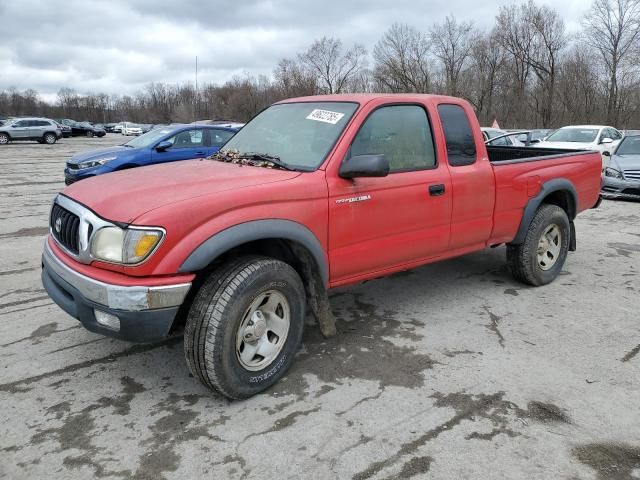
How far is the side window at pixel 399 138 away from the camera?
12.5 feet

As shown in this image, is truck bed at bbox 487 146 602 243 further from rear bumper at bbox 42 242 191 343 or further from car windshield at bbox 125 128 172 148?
car windshield at bbox 125 128 172 148

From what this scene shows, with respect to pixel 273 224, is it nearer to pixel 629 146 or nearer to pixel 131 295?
pixel 131 295

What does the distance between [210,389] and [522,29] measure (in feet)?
191

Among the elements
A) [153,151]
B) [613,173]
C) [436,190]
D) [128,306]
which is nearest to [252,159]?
[436,190]

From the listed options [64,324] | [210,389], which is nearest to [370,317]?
[210,389]

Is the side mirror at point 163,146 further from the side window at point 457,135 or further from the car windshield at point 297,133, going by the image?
the side window at point 457,135

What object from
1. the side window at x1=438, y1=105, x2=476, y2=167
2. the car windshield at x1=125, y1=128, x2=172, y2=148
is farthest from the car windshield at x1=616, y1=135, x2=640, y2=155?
the car windshield at x1=125, y1=128, x2=172, y2=148

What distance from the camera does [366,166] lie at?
3.35 metres

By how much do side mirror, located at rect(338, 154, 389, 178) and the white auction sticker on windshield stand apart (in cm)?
51

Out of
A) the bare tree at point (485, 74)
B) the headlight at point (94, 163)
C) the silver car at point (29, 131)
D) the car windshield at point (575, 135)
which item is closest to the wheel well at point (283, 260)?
the headlight at point (94, 163)

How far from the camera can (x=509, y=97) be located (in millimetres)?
54562

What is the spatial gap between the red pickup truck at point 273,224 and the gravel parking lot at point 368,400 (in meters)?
0.36

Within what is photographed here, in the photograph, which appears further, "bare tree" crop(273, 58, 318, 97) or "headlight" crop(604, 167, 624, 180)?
"bare tree" crop(273, 58, 318, 97)

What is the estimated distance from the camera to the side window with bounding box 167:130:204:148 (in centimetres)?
1102
